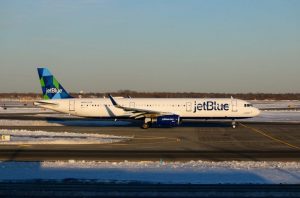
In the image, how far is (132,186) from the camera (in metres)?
17.0

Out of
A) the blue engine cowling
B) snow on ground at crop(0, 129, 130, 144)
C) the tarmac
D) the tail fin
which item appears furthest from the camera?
the tail fin

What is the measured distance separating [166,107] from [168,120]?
→ 9.18 ft

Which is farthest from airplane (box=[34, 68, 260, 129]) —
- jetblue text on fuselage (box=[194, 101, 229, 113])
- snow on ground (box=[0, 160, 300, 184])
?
snow on ground (box=[0, 160, 300, 184])

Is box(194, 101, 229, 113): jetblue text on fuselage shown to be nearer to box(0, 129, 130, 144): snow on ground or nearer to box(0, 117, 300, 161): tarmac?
box(0, 117, 300, 161): tarmac

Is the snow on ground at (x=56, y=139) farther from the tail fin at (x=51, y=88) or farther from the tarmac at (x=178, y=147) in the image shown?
the tail fin at (x=51, y=88)

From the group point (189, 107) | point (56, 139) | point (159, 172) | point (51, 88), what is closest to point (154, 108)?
point (189, 107)

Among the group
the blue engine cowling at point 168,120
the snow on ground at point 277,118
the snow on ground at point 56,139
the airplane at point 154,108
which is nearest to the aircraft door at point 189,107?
the airplane at point 154,108

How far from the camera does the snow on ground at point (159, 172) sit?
19.1 metres

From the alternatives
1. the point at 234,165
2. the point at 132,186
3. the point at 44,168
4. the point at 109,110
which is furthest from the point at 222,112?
the point at 132,186

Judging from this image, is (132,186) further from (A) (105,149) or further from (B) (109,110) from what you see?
(B) (109,110)

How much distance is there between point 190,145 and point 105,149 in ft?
22.5

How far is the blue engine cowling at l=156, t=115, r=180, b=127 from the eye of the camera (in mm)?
48438

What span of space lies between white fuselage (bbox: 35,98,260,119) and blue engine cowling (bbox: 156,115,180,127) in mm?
2216

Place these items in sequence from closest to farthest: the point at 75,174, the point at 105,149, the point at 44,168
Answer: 1. the point at 75,174
2. the point at 44,168
3. the point at 105,149
